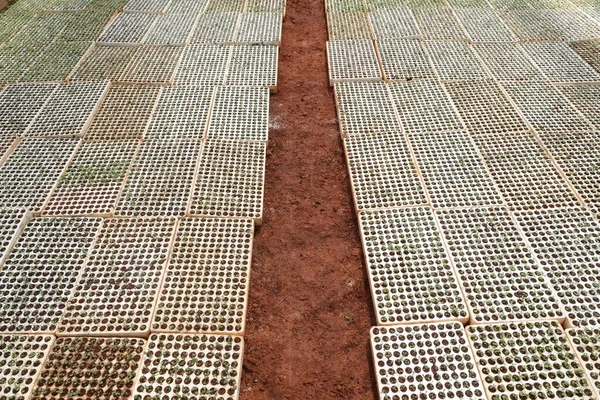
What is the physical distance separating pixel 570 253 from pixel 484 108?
315cm

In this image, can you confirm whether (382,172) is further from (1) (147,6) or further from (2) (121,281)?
(1) (147,6)

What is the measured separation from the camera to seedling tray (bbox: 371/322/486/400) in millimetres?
3678

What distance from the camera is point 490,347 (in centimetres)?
396

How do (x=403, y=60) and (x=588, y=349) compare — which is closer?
(x=588, y=349)

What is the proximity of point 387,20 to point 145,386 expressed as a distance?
9.47m

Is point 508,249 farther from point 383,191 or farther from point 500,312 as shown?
point 383,191

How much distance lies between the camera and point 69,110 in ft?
22.6

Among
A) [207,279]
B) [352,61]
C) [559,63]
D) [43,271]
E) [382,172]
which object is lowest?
[43,271]

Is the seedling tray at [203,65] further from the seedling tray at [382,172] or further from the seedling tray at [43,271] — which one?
the seedling tray at [43,271]

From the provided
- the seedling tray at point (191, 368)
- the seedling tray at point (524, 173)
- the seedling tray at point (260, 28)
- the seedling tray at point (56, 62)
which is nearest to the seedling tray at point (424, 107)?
the seedling tray at point (524, 173)

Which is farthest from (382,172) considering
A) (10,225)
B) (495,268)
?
(10,225)

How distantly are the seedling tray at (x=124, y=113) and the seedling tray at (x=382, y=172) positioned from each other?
3.64 metres

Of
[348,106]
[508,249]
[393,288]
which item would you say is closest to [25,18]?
[348,106]

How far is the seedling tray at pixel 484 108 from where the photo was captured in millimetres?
6516
